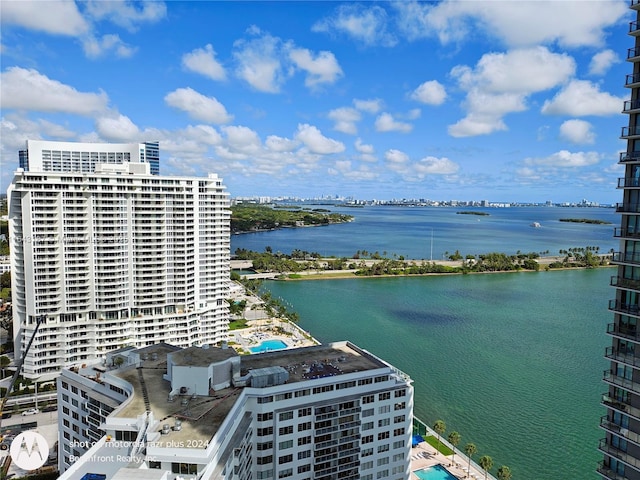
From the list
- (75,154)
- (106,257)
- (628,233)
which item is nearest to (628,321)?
(628,233)

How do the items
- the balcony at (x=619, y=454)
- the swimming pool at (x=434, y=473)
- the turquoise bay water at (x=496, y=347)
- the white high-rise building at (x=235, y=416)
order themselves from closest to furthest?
the balcony at (x=619, y=454)
the white high-rise building at (x=235, y=416)
the swimming pool at (x=434, y=473)
the turquoise bay water at (x=496, y=347)

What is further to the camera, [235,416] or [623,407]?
[235,416]

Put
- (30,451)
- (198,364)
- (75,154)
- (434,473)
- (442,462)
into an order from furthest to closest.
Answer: (75,154) → (442,462) → (434,473) → (198,364) → (30,451)

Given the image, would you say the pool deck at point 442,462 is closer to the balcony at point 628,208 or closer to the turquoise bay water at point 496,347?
the turquoise bay water at point 496,347

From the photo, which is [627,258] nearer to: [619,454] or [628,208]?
[628,208]

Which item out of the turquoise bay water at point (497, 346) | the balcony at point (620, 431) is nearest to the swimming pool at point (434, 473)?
the turquoise bay water at point (497, 346)

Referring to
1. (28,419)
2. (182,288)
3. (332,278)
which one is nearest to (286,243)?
(332,278)

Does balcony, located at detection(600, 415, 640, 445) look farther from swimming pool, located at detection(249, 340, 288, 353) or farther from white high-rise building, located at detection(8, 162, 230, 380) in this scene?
swimming pool, located at detection(249, 340, 288, 353)
